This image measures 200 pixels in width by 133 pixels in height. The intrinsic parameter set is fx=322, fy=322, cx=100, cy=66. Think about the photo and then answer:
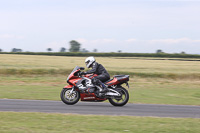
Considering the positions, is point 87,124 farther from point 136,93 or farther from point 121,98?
point 136,93

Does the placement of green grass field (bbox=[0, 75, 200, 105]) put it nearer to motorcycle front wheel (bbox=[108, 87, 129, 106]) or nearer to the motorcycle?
motorcycle front wheel (bbox=[108, 87, 129, 106])

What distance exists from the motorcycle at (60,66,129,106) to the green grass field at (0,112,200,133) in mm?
2799

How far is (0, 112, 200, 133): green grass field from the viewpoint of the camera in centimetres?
745

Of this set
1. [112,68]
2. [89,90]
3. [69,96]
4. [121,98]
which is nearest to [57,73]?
[112,68]

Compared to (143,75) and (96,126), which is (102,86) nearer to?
(96,126)

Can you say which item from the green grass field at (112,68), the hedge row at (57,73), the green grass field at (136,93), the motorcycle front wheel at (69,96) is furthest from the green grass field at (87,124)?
the green grass field at (112,68)

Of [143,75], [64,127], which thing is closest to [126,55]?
[143,75]

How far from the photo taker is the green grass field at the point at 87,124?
7449mm

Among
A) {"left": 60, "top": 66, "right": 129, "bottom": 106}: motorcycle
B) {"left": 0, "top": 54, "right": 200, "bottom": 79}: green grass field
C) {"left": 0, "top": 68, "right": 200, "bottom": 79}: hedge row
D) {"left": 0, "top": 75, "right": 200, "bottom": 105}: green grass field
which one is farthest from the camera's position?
{"left": 0, "top": 54, "right": 200, "bottom": 79}: green grass field

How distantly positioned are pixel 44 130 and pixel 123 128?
1.90m

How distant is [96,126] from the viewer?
7965 mm

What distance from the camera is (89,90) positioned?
12359mm

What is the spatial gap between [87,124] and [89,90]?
4.22m

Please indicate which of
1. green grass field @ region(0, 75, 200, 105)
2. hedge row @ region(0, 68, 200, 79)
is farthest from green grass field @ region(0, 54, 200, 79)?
green grass field @ region(0, 75, 200, 105)
